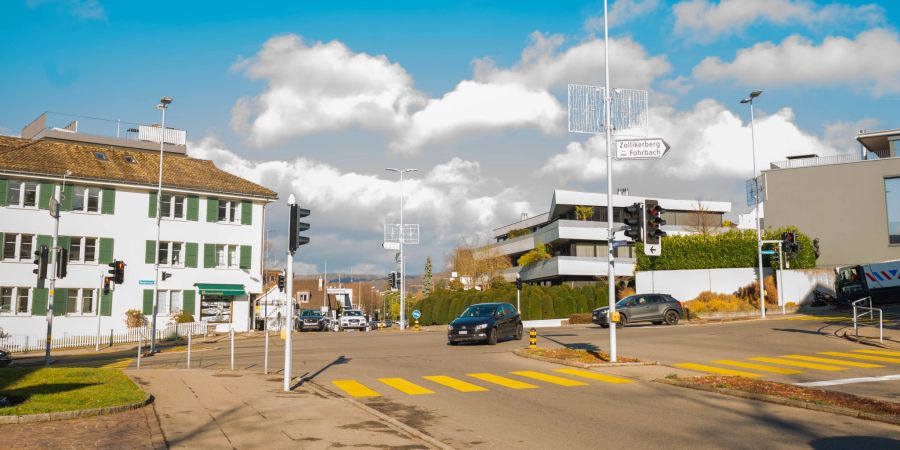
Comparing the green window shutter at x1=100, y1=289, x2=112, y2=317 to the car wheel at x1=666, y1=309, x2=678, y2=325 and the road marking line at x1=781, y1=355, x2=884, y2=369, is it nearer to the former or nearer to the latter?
the car wheel at x1=666, y1=309, x2=678, y2=325

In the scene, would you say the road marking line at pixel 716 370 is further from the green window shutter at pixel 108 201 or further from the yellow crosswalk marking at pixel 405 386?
the green window shutter at pixel 108 201

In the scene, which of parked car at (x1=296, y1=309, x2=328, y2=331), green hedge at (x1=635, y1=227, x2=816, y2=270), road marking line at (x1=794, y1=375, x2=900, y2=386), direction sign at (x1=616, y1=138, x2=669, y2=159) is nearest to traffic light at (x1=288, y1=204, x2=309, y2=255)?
direction sign at (x1=616, y1=138, x2=669, y2=159)

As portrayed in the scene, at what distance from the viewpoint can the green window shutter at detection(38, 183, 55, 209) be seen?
4372 cm

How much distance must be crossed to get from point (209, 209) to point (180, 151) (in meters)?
10.7

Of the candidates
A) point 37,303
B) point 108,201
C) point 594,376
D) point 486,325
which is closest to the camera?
point 594,376

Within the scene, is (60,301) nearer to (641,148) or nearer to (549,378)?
(549,378)

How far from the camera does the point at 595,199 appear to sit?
6819 centimetres

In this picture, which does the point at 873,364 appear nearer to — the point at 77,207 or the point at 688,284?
the point at 688,284

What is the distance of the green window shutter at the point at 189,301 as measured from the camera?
47.6 m

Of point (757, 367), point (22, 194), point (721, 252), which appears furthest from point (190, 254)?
point (757, 367)

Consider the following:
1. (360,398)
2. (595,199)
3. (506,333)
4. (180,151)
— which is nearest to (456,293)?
(595,199)

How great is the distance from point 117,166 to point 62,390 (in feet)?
127

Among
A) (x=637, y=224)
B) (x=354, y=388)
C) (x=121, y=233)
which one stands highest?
(x=121, y=233)

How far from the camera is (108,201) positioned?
1810 inches
